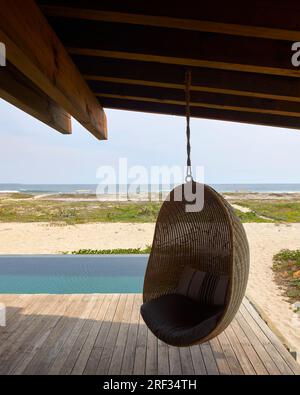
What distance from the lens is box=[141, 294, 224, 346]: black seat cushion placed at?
175 cm

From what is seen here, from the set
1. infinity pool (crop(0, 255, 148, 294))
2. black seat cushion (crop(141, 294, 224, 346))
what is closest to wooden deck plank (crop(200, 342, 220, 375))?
black seat cushion (crop(141, 294, 224, 346))

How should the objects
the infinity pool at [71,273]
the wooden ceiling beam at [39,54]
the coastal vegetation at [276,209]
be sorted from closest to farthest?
1. the wooden ceiling beam at [39,54]
2. the infinity pool at [71,273]
3. the coastal vegetation at [276,209]

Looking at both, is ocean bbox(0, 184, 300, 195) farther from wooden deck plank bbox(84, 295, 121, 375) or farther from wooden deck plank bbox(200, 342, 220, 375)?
wooden deck plank bbox(200, 342, 220, 375)

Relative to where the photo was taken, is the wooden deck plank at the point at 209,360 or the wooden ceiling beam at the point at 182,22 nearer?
→ the wooden ceiling beam at the point at 182,22

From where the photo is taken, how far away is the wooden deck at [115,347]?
93.0 inches

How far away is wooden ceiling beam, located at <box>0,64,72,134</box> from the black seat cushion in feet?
4.58

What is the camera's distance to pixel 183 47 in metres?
1.57

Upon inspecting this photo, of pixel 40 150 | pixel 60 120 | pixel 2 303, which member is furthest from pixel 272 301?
pixel 40 150

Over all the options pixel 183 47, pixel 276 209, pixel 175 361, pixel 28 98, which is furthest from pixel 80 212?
pixel 183 47

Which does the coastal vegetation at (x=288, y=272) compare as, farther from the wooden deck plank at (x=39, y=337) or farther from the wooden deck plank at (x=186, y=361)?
the wooden deck plank at (x=39, y=337)

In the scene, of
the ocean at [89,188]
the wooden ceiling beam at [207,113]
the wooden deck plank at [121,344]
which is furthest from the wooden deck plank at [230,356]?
the ocean at [89,188]

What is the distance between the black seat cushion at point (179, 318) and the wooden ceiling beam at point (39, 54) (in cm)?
127

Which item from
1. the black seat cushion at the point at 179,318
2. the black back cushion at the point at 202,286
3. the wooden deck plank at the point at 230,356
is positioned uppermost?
the black back cushion at the point at 202,286

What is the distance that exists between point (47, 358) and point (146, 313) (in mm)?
888
